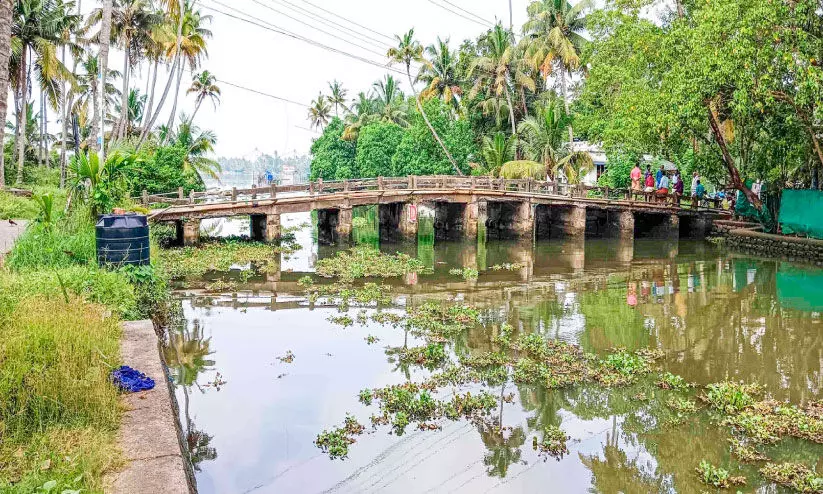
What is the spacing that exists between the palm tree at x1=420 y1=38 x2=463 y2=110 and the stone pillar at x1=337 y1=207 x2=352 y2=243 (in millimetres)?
17413

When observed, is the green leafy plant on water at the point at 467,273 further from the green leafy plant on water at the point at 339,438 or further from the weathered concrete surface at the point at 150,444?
the weathered concrete surface at the point at 150,444

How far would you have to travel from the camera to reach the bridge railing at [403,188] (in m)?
23.2

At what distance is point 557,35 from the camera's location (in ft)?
119

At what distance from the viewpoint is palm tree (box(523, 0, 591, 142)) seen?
36500 millimetres

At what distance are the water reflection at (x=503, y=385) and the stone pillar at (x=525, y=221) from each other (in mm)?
9041

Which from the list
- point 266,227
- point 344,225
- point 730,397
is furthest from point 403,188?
point 730,397

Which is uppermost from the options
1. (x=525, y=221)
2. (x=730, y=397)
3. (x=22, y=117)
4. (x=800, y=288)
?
Answer: (x=22, y=117)

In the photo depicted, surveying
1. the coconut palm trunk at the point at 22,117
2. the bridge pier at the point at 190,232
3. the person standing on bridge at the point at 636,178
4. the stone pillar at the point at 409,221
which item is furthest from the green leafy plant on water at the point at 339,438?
the coconut palm trunk at the point at 22,117

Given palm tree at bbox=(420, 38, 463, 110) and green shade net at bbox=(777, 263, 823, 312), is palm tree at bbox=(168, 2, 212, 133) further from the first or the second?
green shade net at bbox=(777, 263, 823, 312)

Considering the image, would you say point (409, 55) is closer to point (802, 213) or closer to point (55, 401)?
point (802, 213)

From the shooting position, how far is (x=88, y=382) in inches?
235

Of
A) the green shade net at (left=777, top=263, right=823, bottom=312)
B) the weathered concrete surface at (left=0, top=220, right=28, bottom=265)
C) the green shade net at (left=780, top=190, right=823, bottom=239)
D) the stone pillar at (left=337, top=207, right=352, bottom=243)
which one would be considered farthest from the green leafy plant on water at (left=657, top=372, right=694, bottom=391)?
the stone pillar at (left=337, top=207, right=352, bottom=243)

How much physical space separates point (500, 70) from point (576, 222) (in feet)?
40.5

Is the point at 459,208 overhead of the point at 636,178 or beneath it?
beneath
